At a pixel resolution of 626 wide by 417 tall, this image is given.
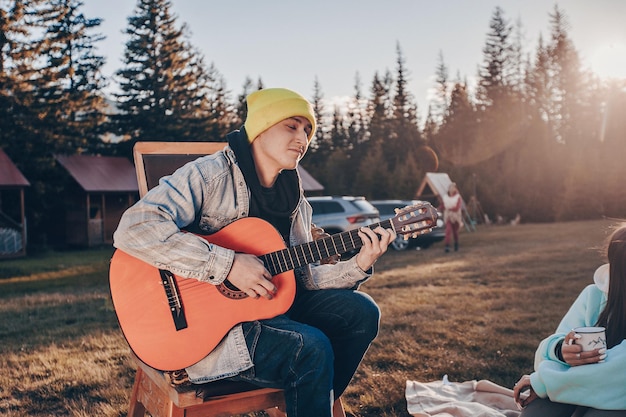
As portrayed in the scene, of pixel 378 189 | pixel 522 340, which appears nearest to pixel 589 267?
pixel 522 340

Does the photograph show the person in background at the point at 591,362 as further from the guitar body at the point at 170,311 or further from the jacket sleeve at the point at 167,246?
the jacket sleeve at the point at 167,246

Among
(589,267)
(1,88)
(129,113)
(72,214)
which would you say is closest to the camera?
(589,267)

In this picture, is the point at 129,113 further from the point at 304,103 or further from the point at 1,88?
the point at 304,103

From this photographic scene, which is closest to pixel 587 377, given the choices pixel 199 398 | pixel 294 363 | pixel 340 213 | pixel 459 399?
pixel 294 363

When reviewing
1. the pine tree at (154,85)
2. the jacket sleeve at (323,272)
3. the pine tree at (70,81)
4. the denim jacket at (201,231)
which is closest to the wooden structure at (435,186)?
the pine tree at (154,85)

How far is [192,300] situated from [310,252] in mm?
533

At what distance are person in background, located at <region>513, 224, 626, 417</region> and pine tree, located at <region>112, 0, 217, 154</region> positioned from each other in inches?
1078

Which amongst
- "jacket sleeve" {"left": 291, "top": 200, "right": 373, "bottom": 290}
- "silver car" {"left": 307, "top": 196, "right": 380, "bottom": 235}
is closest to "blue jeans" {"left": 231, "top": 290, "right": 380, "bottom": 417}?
"jacket sleeve" {"left": 291, "top": 200, "right": 373, "bottom": 290}

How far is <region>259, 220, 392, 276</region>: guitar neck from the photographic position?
2.47 meters

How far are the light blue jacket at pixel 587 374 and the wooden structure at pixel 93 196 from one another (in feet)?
79.9

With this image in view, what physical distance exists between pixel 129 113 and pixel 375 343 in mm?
26304

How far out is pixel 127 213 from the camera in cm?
238

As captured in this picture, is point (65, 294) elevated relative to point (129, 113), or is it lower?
lower

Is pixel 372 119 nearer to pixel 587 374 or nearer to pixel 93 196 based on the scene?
pixel 93 196
